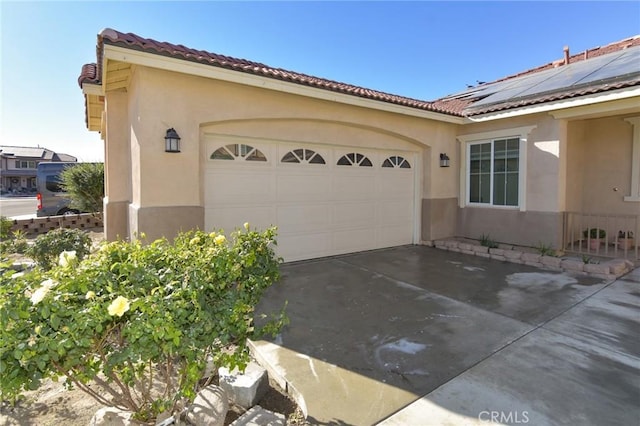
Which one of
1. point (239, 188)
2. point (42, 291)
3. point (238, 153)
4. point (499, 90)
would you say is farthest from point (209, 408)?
point (499, 90)

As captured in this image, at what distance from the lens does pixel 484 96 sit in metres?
10.9

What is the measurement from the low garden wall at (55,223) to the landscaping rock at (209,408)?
12.1 meters

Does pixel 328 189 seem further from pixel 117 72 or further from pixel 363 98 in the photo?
pixel 117 72

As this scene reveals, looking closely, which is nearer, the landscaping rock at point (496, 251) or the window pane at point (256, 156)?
the window pane at point (256, 156)

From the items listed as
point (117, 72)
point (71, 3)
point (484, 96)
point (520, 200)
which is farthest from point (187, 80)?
point (484, 96)

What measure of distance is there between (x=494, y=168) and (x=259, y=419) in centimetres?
925

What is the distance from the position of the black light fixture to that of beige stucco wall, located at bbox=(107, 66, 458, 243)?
0.27ft

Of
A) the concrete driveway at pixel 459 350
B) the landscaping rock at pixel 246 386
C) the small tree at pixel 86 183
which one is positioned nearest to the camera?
the concrete driveway at pixel 459 350

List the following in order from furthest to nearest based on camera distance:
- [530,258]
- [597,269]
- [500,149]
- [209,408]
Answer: [500,149] → [530,258] → [597,269] → [209,408]

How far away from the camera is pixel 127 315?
1.96 meters

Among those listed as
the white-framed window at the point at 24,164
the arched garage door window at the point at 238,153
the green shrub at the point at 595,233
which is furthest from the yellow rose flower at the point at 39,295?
the white-framed window at the point at 24,164

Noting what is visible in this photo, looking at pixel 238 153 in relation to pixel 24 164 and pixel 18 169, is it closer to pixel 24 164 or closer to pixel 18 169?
pixel 18 169

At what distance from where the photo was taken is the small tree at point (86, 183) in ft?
38.8

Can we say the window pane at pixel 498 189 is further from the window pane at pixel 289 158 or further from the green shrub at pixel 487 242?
the window pane at pixel 289 158
